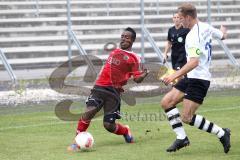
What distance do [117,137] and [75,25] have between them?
1356 cm

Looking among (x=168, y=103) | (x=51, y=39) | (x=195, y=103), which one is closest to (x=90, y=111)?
(x=168, y=103)

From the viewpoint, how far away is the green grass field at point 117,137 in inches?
374

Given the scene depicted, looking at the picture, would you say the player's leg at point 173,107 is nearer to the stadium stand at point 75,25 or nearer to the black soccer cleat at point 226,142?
the black soccer cleat at point 226,142

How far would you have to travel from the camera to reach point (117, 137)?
1154cm

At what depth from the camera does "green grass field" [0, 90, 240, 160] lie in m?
9.51

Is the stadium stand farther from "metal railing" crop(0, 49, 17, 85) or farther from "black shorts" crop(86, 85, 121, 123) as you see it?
"black shorts" crop(86, 85, 121, 123)

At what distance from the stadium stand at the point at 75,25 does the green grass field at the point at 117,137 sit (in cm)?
664

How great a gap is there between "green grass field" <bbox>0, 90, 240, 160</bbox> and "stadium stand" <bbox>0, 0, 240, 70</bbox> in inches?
261

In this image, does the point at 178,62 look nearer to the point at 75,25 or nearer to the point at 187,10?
the point at 187,10

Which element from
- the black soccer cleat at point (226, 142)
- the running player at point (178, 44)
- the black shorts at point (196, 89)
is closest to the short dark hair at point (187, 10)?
the black shorts at point (196, 89)

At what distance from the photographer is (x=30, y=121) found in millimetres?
13695

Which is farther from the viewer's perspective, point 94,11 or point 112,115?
point 94,11

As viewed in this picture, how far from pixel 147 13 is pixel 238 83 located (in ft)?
19.8

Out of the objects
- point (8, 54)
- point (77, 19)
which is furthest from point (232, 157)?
point (77, 19)
